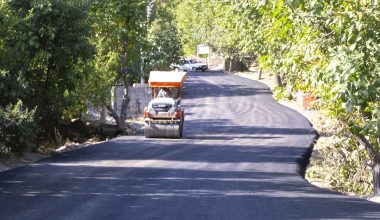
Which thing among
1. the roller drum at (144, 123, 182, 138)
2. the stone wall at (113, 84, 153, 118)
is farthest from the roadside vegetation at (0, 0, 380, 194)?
the roller drum at (144, 123, 182, 138)

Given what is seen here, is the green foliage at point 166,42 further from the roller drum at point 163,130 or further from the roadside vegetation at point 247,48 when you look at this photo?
the roller drum at point 163,130

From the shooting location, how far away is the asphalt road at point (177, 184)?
12.9 meters

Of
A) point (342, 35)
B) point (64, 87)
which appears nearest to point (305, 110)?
point (64, 87)

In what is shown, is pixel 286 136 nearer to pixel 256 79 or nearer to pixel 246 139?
pixel 246 139

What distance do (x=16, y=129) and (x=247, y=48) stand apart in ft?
74.6

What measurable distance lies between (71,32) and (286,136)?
13.4 meters

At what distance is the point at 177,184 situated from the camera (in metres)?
16.6

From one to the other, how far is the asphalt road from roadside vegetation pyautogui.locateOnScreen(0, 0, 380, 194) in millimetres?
1741

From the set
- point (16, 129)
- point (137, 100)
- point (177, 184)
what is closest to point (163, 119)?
point (16, 129)

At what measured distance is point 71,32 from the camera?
939 inches

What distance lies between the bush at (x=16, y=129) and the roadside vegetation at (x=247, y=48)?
1.4 inches

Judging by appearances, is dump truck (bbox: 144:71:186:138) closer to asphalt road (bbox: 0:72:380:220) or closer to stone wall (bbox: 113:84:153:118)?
asphalt road (bbox: 0:72:380:220)

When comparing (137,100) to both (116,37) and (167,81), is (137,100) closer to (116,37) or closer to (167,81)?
(116,37)

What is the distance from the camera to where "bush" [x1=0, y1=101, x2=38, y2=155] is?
2056 cm
